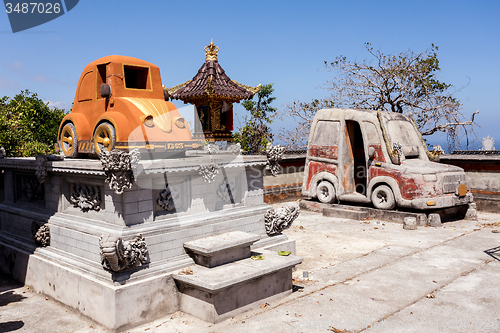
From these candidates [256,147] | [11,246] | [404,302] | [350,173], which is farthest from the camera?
[256,147]

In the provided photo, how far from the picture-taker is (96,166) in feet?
21.5

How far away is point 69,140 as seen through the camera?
8.23 m

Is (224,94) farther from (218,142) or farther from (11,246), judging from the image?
(11,246)

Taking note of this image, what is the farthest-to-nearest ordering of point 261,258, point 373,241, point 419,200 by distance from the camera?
point 419,200
point 373,241
point 261,258

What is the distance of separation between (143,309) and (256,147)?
20486 millimetres

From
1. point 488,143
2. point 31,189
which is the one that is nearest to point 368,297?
point 31,189

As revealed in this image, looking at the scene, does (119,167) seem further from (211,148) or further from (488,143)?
(488,143)

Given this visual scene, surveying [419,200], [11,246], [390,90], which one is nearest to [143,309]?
[11,246]

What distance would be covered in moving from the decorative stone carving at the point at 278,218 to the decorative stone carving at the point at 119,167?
3.36 m

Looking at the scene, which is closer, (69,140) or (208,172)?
(208,172)

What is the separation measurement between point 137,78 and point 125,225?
3209 millimetres

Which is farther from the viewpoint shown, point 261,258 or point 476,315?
point 261,258

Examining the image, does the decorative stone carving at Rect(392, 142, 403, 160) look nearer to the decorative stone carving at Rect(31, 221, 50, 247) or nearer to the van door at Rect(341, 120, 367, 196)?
the van door at Rect(341, 120, 367, 196)

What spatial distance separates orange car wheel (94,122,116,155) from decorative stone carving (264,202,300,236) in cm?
→ 344
